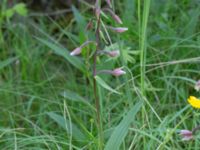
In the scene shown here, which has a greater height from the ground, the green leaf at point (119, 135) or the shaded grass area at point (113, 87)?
the green leaf at point (119, 135)

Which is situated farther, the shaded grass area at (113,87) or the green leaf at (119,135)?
the shaded grass area at (113,87)

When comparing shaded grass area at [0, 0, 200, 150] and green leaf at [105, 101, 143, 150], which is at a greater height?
green leaf at [105, 101, 143, 150]

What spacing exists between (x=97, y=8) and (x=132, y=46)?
0.87 metres

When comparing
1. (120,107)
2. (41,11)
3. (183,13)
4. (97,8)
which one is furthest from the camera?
(41,11)

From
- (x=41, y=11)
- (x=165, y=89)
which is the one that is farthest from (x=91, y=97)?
(x=41, y=11)

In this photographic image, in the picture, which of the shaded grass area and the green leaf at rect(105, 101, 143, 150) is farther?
the shaded grass area

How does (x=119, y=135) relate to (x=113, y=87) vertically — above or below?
above

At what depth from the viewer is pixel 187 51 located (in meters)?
2.39

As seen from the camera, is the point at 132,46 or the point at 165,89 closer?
the point at 165,89

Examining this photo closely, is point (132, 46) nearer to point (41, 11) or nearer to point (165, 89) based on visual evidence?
point (165, 89)

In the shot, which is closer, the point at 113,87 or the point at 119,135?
the point at 119,135

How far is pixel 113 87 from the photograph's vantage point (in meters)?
2.42

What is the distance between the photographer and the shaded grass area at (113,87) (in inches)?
72.5

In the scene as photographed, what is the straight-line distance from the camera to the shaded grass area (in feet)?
6.04
